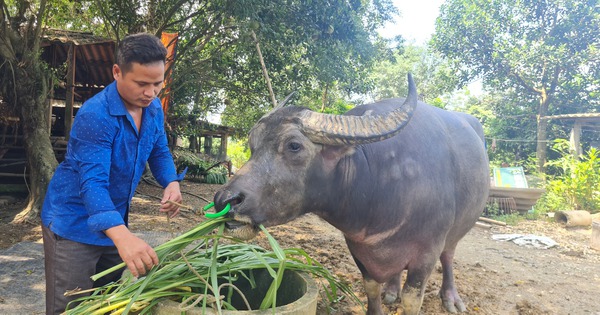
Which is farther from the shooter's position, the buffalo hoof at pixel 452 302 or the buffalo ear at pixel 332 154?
the buffalo hoof at pixel 452 302

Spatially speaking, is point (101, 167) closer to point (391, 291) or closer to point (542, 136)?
point (391, 291)

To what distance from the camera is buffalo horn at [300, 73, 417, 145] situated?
2014mm

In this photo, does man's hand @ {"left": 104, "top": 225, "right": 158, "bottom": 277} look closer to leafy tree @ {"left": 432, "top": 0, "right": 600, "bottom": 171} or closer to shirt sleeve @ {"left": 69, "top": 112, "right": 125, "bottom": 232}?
shirt sleeve @ {"left": 69, "top": 112, "right": 125, "bottom": 232}

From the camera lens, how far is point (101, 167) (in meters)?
1.60

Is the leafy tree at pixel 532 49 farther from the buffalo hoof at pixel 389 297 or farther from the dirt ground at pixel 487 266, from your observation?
the buffalo hoof at pixel 389 297

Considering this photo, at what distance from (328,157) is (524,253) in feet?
18.7

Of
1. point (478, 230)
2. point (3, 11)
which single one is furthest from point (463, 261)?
point (3, 11)

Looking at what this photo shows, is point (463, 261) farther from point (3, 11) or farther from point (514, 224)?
point (3, 11)

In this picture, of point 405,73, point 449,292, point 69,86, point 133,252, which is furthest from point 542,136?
point 133,252

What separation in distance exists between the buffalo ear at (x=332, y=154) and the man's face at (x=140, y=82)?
0.87 meters

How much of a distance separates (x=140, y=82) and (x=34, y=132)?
5.28m

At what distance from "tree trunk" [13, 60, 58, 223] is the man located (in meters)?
4.72

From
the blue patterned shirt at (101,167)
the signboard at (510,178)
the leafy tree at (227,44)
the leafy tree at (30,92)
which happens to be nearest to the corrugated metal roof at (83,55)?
the leafy tree at (227,44)

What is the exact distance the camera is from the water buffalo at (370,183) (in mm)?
1903
